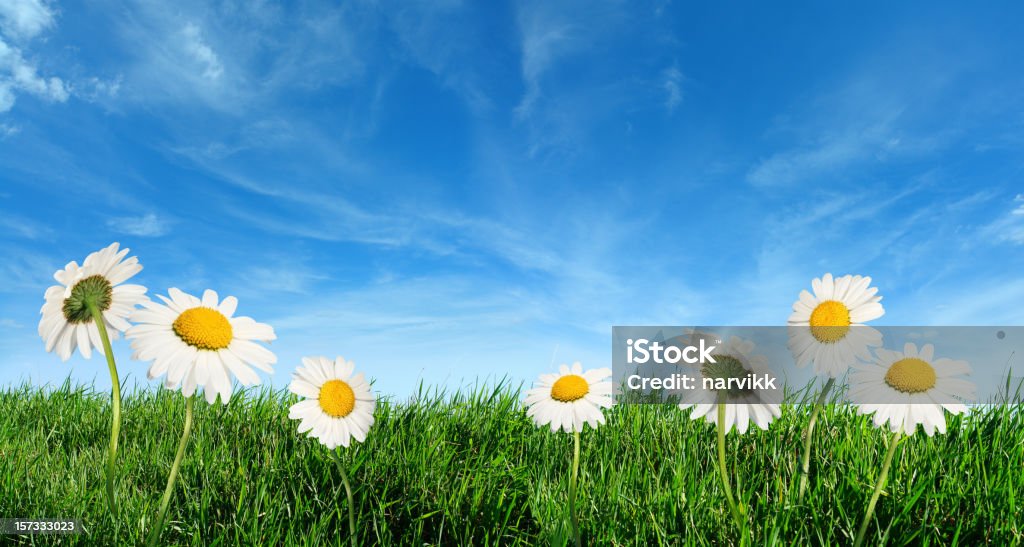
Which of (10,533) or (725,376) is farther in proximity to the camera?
(10,533)

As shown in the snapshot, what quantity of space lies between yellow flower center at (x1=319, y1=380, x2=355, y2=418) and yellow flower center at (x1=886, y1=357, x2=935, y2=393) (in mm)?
2093

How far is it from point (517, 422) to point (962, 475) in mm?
2774

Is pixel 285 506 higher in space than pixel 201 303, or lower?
lower

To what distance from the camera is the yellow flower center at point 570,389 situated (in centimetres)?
301

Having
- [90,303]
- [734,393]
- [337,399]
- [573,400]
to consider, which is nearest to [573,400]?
[573,400]

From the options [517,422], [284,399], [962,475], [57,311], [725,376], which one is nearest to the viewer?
[57,311]

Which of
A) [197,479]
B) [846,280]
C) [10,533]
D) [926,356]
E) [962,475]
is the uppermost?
[846,280]

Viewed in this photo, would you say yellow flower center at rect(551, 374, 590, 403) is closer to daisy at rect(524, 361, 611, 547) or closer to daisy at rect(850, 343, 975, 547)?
daisy at rect(524, 361, 611, 547)

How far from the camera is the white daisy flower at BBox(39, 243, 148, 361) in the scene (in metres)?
2.43

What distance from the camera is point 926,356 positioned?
99.7 inches

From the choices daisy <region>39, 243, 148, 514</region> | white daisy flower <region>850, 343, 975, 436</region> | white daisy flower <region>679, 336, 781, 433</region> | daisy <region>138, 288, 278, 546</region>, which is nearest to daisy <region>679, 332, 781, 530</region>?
white daisy flower <region>679, 336, 781, 433</region>

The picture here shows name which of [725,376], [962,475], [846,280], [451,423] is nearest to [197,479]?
[451,423]

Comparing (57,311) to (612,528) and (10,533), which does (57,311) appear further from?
(612,528)

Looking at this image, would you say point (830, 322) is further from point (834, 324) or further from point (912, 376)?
point (912, 376)
